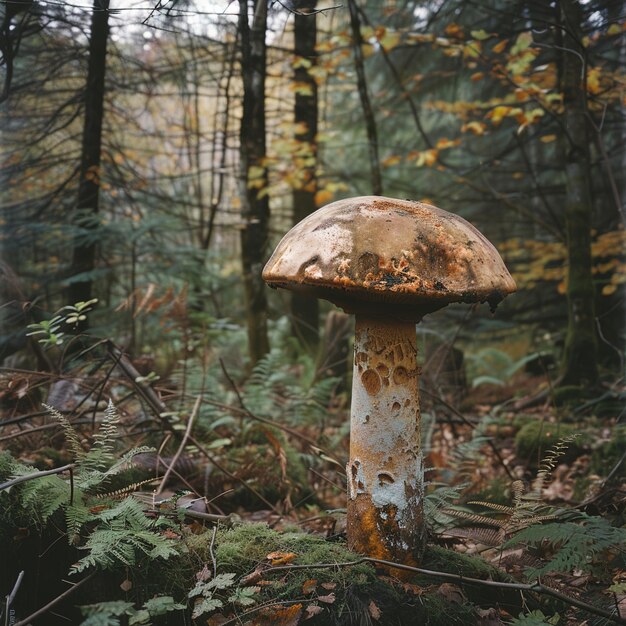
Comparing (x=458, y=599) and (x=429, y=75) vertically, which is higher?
(x=429, y=75)

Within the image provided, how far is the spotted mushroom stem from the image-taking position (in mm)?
2541

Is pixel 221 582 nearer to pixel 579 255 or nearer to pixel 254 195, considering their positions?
pixel 254 195

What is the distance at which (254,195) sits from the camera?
758 centimetres

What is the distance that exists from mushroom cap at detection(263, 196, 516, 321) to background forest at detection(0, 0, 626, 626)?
129cm

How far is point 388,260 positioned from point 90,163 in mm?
4210

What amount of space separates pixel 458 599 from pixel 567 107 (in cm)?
642

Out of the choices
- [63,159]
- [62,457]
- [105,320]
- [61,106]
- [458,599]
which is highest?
[61,106]

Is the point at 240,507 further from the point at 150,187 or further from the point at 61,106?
the point at 150,187

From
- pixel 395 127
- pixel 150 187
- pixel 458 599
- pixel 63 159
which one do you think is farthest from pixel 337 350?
pixel 395 127

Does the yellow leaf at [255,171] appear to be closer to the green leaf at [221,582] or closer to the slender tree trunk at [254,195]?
the slender tree trunk at [254,195]

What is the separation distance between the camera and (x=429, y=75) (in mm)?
9508

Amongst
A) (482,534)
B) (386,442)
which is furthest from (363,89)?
(482,534)

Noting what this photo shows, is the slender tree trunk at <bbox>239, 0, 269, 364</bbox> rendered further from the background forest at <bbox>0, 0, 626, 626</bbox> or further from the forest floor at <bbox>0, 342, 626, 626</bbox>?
the forest floor at <bbox>0, 342, 626, 626</bbox>

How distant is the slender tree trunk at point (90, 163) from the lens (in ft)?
15.1
